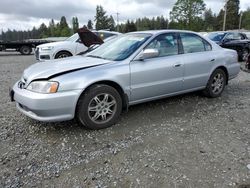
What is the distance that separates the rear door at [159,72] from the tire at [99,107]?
375 mm

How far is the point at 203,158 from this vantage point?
3.10m

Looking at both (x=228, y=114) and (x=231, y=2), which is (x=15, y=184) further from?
(x=231, y=2)

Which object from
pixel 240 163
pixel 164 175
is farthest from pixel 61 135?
pixel 240 163

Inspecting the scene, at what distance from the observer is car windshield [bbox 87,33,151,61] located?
14.0 ft

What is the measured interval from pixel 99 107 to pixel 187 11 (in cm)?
6468

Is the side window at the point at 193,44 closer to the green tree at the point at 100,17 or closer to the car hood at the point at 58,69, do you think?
the car hood at the point at 58,69

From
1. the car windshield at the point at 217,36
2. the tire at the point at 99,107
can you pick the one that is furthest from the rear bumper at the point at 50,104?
the car windshield at the point at 217,36

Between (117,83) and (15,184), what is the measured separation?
1.98m

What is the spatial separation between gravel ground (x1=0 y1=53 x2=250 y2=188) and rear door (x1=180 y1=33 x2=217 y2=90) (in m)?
0.59

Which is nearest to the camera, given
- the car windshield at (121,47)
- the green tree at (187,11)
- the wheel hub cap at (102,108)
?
the wheel hub cap at (102,108)

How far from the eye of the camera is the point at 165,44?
4.64 metres

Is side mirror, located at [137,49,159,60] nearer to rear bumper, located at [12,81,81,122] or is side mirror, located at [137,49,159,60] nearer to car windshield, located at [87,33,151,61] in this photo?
car windshield, located at [87,33,151,61]

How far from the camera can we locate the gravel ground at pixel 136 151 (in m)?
2.74

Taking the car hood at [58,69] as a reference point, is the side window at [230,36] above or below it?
above
